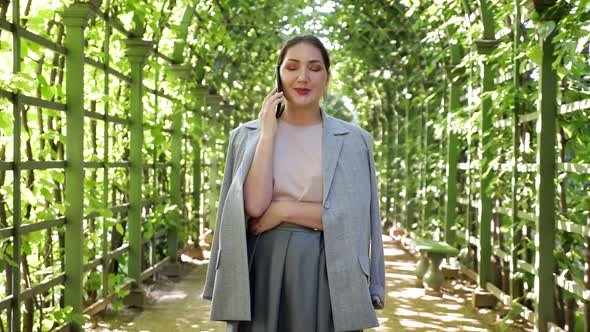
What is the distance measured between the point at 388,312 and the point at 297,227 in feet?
14.3

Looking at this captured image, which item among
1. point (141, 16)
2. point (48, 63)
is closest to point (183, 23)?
point (141, 16)

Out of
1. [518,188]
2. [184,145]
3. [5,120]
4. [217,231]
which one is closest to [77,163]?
[5,120]

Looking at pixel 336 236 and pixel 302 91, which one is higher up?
pixel 302 91

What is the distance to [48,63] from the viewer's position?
475 centimetres

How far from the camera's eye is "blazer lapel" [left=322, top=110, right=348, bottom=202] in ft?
8.02

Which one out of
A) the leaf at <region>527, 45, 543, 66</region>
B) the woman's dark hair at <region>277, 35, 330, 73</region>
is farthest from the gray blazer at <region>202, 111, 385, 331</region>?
the leaf at <region>527, 45, 543, 66</region>

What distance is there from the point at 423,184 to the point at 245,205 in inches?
346

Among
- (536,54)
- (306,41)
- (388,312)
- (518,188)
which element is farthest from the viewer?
(388,312)

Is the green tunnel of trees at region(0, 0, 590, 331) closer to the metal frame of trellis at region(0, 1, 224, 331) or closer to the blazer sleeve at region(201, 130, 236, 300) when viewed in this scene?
the metal frame of trellis at region(0, 1, 224, 331)

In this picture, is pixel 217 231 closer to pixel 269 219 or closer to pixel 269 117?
pixel 269 219

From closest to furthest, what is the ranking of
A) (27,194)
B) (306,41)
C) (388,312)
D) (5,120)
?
1. (306,41)
2. (5,120)
3. (27,194)
4. (388,312)

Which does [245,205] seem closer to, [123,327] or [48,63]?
[48,63]

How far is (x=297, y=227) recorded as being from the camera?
97.3 inches

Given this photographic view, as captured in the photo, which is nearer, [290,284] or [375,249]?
[290,284]
